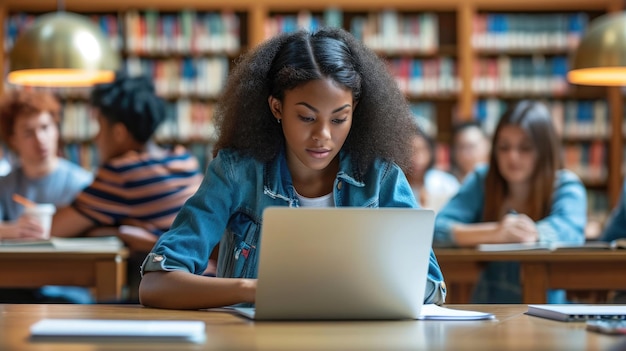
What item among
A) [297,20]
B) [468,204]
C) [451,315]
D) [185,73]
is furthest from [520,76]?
[451,315]

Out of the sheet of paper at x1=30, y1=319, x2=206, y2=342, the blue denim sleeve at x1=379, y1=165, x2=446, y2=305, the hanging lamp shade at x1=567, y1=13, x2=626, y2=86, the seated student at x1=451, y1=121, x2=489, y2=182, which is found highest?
the hanging lamp shade at x1=567, y1=13, x2=626, y2=86

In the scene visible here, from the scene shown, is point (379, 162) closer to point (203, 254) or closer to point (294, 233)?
point (203, 254)

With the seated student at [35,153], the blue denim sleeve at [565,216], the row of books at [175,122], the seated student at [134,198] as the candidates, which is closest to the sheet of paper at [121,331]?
the seated student at [134,198]

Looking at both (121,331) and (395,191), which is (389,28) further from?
(121,331)

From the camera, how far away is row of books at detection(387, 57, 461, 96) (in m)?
6.25

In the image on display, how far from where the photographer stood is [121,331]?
1.25 metres

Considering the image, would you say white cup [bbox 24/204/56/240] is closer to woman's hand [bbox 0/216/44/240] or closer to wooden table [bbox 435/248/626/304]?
woman's hand [bbox 0/216/44/240]

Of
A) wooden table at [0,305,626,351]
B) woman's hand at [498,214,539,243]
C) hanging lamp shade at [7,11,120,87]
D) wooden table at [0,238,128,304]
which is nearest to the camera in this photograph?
wooden table at [0,305,626,351]

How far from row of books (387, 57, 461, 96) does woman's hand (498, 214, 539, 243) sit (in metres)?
3.13

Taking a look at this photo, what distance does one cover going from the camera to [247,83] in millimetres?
1952

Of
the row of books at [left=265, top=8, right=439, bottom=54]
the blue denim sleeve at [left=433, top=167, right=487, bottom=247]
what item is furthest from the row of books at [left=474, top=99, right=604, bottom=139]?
the blue denim sleeve at [left=433, top=167, right=487, bottom=247]

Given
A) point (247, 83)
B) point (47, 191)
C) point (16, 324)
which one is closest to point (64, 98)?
point (47, 191)

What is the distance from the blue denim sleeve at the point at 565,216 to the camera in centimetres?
330

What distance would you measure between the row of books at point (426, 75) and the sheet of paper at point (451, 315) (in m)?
4.68
